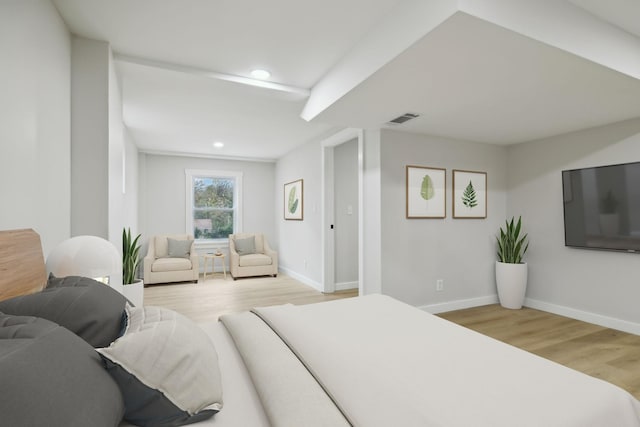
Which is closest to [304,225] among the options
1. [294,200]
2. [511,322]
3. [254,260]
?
[294,200]

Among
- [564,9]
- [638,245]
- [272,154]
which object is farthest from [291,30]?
[272,154]

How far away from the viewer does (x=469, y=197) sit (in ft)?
13.3

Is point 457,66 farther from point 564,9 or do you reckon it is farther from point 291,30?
point 291,30

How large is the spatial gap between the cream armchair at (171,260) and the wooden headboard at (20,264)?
3931 mm

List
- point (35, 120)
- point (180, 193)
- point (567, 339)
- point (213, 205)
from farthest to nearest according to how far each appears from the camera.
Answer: point (213, 205) → point (180, 193) → point (567, 339) → point (35, 120)

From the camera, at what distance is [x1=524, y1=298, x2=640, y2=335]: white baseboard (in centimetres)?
312

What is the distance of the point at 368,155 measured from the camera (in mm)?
3789

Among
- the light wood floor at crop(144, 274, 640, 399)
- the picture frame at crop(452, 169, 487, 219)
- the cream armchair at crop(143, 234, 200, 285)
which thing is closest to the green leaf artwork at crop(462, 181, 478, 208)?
the picture frame at crop(452, 169, 487, 219)

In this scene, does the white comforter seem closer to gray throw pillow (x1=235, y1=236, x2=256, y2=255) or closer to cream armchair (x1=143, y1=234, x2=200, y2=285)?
cream armchair (x1=143, y1=234, x2=200, y2=285)

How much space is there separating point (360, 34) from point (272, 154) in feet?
14.3

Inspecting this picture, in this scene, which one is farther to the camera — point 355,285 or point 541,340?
point 355,285

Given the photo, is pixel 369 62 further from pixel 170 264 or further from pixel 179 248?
pixel 179 248

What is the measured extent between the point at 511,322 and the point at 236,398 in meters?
3.50

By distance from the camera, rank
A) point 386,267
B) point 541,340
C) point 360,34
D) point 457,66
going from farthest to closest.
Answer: point 386,267
point 541,340
point 360,34
point 457,66
